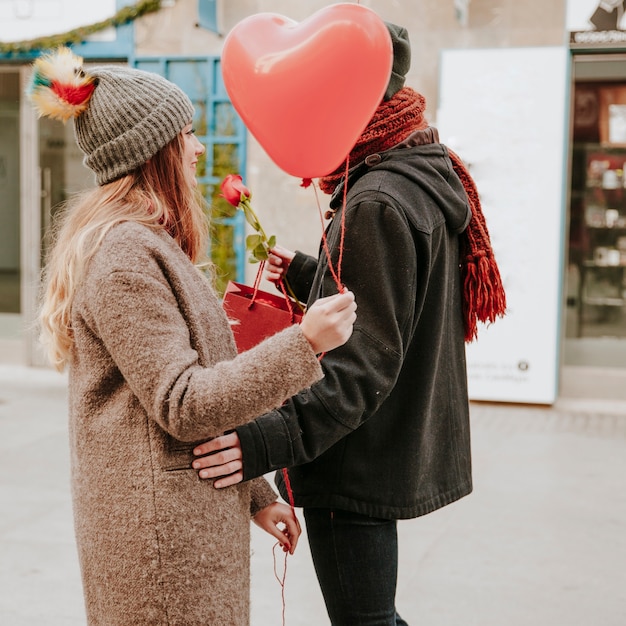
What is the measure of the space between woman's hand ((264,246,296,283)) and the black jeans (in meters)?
0.79

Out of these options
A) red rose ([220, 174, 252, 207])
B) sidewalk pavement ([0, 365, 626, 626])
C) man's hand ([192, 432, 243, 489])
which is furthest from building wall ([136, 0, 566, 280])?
man's hand ([192, 432, 243, 489])

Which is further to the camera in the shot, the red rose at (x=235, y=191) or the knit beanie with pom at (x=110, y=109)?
the red rose at (x=235, y=191)

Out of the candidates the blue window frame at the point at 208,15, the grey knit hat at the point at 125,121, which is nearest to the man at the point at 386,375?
the grey knit hat at the point at 125,121

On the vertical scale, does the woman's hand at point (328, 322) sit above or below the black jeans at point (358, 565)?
above

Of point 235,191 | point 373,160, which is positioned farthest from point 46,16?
point 373,160

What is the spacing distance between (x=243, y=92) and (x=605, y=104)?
6.33m

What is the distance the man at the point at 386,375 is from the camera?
2.00 metres

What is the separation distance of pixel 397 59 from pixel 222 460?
1.02 metres

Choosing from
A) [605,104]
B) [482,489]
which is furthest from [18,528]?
[605,104]

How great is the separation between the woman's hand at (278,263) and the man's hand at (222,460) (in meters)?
0.90

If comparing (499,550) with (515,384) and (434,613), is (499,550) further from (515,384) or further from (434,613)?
(515,384)

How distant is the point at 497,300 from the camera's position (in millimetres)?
2379

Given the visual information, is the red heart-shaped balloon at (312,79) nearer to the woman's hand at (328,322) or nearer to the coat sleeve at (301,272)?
the woman's hand at (328,322)

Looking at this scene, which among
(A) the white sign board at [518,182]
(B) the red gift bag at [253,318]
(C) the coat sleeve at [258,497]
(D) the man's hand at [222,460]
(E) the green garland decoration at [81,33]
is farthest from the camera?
(E) the green garland decoration at [81,33]
